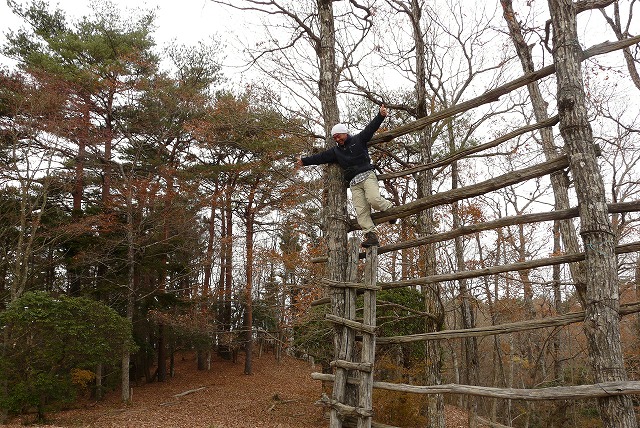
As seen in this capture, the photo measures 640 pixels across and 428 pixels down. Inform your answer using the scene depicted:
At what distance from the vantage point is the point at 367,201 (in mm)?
4637

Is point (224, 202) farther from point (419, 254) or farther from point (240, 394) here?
point (419, 254)

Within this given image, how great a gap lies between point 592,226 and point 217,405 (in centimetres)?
1622

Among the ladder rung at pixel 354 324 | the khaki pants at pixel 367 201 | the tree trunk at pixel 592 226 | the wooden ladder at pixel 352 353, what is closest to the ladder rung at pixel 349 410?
the wooden ladder at pixel 352 353

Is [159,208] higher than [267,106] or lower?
lower

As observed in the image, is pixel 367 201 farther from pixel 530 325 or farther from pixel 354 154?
pixel 530 325

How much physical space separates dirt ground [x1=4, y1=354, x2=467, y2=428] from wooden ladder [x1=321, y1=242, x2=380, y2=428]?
31.2 feet

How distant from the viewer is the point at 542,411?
15898mm

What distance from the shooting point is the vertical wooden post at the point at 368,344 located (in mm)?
4086

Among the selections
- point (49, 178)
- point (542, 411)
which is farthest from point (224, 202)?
point (542, 411)

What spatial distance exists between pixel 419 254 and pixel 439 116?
20.2 ft

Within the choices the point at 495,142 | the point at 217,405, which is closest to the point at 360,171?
the point at 495,142

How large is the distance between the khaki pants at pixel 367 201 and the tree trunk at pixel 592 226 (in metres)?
1.71

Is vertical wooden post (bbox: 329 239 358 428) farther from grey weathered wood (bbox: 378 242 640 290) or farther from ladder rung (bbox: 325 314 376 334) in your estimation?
grey weathered wood (bbox: 378 242 640 290)

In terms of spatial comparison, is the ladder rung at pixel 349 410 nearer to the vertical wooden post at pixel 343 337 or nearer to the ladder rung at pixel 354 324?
the vertical wooden post at pixel 343 337
